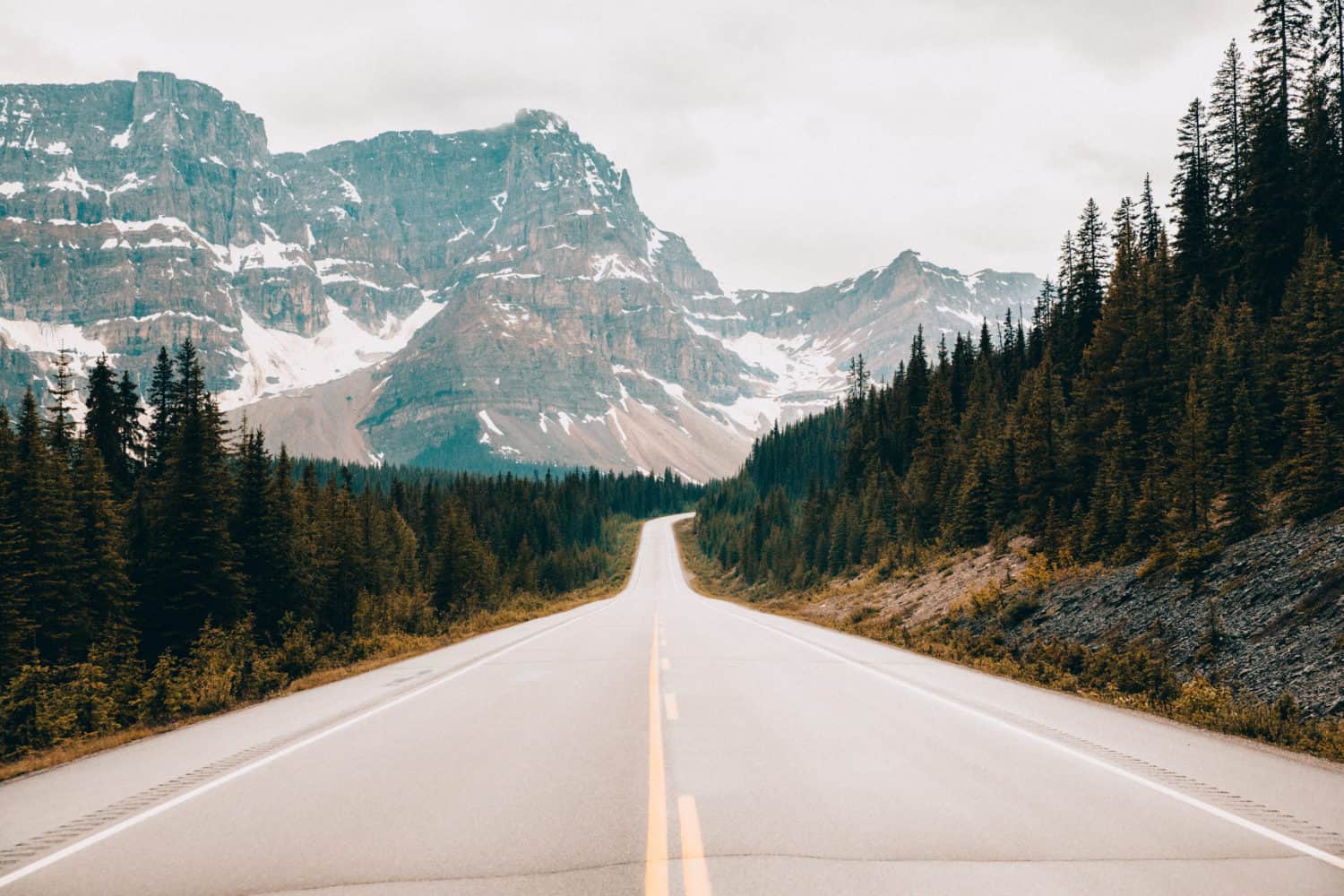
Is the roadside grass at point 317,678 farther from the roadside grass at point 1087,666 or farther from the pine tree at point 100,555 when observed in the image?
the roadside grass at point 1087,666

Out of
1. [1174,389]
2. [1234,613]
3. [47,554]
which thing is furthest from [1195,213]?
[47,554]

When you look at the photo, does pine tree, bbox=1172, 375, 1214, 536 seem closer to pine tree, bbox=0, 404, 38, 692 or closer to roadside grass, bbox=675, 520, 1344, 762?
roadside grass, bbox=675, 520, 1344, 762

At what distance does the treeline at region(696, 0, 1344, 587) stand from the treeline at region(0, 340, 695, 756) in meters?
20.9

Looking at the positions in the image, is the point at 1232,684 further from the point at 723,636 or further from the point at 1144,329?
the point at 1144,329

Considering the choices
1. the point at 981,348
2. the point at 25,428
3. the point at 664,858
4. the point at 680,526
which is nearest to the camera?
the point at 664,858

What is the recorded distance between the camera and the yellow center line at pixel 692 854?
4652mm

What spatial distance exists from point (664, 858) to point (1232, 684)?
10930mm

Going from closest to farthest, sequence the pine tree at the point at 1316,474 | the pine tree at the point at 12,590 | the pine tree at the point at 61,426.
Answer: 1. the pine tree at the point at 1316,474
2. the pine tree at the point at 12,590
3. the pine tree at the point at 61,426

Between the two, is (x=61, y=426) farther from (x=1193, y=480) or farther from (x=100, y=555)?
(x=1193, y=480)

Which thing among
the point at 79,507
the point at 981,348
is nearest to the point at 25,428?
the point at 79,507

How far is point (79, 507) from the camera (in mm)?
30641

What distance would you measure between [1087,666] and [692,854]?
1230 centimetres

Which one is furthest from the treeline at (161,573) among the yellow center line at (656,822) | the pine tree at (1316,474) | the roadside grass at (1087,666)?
the pine tree at (1316,474)

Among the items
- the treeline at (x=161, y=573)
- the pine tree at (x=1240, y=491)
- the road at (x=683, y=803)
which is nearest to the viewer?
the road at (x=683, y=803)
